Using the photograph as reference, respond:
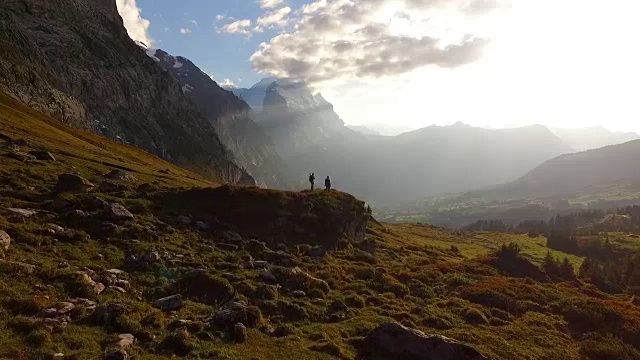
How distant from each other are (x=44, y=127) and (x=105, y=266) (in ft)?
248

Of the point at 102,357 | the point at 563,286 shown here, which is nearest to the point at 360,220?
the point at 563,286

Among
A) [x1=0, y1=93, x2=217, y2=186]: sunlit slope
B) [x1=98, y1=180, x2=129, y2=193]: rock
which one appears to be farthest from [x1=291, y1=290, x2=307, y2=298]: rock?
[x1=0, y1=93, x2=217, y2=186]: sunlit slope

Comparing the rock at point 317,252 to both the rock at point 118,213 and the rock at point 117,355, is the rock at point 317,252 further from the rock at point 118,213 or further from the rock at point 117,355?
the rock at point 117,355

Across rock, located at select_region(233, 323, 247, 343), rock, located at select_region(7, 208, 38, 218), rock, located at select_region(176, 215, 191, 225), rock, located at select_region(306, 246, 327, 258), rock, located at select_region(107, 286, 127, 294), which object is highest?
rock, located at select_region(7, 208, 38, 218)

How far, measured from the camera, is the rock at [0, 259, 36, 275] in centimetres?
2278

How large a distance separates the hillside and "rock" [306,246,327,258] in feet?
0.51

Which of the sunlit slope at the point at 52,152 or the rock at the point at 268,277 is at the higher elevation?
the sunlit slope at the point at 52,152

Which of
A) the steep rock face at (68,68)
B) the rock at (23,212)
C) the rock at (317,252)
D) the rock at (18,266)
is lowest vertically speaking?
the rock at (317,252)

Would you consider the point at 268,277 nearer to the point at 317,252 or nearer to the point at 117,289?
the point at 117,289

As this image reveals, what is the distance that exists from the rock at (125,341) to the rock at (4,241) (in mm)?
10913

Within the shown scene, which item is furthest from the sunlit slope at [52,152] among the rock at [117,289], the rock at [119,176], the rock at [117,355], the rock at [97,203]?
the rock at [117,355]

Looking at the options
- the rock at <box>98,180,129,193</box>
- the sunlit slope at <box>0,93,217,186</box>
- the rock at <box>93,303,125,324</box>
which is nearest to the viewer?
the rock at <box>93,303,125,324</box>

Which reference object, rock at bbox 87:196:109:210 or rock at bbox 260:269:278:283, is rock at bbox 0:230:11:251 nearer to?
rock at bbox 87:196:109:210

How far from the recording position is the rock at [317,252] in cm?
4491
